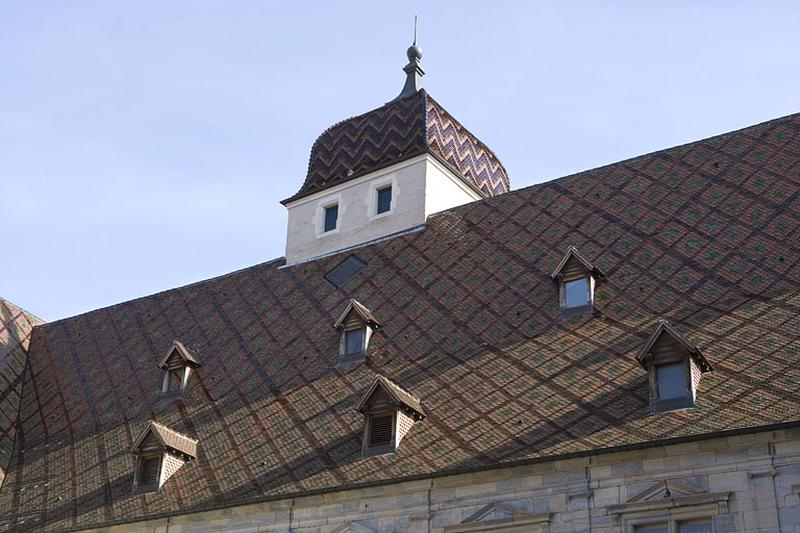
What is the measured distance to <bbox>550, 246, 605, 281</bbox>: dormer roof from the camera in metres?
17.1

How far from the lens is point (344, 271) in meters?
21.3

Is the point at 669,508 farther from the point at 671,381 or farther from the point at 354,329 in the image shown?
the point at 354,329

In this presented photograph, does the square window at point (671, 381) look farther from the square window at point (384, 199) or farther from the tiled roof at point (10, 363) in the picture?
the tiled roof at point (10, 363)

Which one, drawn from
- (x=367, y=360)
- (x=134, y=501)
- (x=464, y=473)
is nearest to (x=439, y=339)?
(x=367, y=360)

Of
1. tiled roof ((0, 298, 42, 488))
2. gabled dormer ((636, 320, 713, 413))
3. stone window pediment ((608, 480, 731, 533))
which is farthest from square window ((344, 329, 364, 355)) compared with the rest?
stone window pediment ((608, 480, 731, 533))

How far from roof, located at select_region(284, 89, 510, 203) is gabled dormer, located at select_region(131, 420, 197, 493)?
7.19m

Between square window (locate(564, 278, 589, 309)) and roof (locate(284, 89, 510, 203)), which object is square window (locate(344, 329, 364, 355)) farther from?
roof (locate(284, 89, 510, 203))

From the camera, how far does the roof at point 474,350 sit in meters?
14.6

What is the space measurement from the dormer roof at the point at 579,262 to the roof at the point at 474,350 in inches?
8.8

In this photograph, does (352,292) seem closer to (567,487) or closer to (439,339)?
(439,339)

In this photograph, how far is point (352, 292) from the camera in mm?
20391

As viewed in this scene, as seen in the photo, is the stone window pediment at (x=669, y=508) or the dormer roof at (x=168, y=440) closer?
the stone window pediment at (x=669, y=508)

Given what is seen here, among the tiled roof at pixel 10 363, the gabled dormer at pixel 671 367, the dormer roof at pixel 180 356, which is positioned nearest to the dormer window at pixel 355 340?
the dormer roof at pixel 180 356

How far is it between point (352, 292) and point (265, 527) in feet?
18.9
